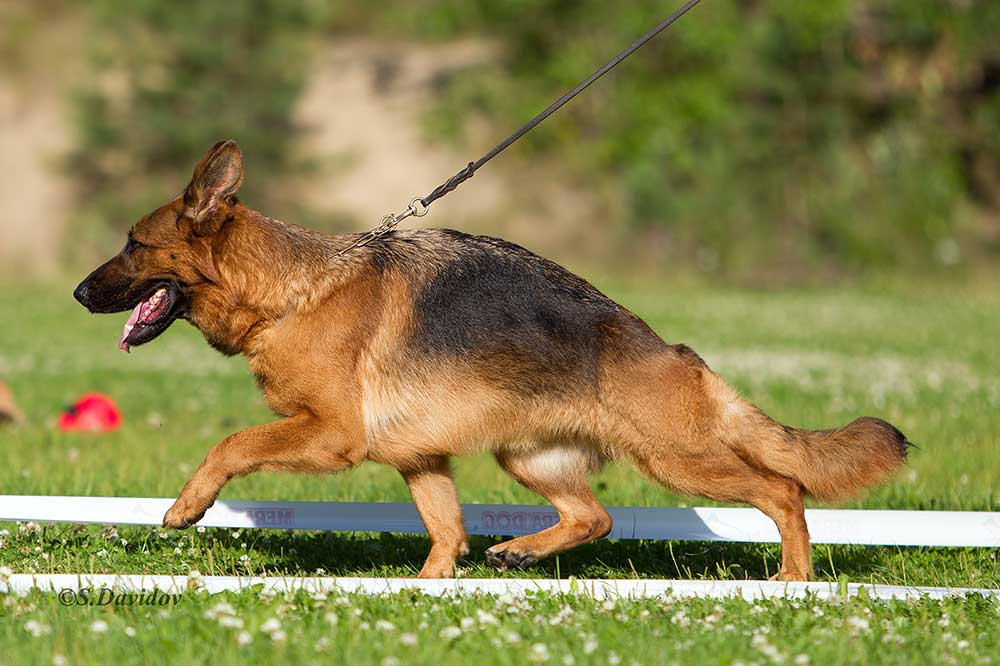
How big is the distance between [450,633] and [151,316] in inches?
82.1

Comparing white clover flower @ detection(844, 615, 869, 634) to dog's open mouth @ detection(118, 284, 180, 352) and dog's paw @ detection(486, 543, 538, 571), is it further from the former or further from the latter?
dog's open mouth @ detection(118, 284, 180, 352)

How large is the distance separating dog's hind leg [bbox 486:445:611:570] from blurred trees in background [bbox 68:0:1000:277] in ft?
61.4

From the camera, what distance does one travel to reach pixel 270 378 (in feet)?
17.3

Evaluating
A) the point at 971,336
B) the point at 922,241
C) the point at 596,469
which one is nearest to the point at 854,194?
the point at 922,241

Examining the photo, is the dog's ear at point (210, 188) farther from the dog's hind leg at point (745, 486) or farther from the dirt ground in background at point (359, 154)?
the dirt ground in background at point (359, 154)

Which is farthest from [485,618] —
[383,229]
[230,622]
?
[383,229]

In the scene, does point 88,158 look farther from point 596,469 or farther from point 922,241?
point 596,469

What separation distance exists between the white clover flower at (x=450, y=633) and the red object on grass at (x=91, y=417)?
6.17m

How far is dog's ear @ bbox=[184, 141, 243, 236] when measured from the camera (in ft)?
17.5

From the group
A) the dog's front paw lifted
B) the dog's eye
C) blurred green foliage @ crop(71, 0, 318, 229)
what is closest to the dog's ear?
the dog's eye

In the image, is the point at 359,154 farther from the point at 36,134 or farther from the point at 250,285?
the point at 250,285

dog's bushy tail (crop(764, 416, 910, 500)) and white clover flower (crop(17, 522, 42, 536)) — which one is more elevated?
dog's bushy tail (crop(764, 416, 910, 500))

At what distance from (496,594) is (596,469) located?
1.06m

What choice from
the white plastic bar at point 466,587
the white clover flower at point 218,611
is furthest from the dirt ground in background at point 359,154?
the white clover flower at point 218,611
